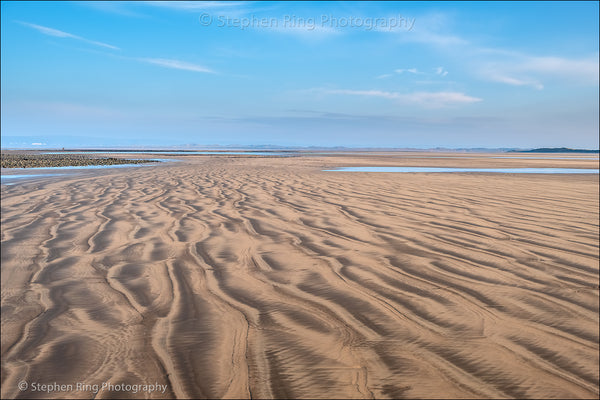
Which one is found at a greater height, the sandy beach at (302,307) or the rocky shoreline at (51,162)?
the rocky shoreline at (51,162)

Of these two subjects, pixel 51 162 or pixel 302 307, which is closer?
pixel 302 307

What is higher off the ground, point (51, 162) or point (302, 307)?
point (51, 162)

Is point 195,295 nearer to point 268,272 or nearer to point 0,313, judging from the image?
point 268,272

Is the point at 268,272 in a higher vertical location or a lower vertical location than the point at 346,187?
lower

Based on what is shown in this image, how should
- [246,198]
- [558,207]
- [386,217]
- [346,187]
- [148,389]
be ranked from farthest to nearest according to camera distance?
1. [346,187]
2. [246,198]
3. [558,207]
4. [386,217]
5. [148,389]

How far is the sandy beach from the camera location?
214 centimetres

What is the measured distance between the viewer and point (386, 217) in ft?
22.5

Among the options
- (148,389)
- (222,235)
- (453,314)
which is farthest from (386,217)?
(148,389)

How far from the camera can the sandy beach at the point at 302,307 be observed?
2.14m

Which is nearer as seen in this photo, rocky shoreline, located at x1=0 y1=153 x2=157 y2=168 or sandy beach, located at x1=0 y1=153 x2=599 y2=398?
sandy beach, located at x1=0 y1=153 x2=599 y2=398

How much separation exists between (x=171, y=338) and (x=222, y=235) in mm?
3042

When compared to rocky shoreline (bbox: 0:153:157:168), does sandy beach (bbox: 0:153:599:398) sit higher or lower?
lower

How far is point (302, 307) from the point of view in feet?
10.1

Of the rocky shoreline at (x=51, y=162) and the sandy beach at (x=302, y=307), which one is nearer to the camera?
the sandy beach at (x=302, y=307)
